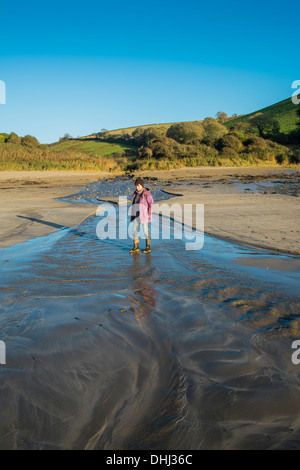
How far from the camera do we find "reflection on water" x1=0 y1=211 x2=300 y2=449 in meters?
2.11

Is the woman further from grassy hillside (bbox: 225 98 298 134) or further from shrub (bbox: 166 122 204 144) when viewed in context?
grassy hillside (bbox: 225 98 298 134)

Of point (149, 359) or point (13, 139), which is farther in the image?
point (13, 139)

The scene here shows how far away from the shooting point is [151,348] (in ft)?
10.3

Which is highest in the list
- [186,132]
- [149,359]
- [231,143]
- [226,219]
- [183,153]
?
[186,132]

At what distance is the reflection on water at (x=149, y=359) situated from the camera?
2.11 meters

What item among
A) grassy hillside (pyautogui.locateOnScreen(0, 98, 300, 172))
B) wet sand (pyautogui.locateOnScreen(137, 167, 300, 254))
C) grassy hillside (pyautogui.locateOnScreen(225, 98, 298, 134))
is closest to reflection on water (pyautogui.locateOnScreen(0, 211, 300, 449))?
wet sand (pyautogui.locateOnScreen(137, 167, 300, 254))

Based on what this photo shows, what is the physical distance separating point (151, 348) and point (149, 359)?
194 mm

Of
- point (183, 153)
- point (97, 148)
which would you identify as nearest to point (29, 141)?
point (97, 148)

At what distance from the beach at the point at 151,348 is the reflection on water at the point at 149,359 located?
0.01 m

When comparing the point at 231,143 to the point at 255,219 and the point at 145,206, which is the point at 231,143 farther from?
the point at 145,206

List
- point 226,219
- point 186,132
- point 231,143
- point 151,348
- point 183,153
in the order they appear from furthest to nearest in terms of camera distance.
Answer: point 186,132 → point 231,143 → point 183,153 → point 226,219 → point 151,348

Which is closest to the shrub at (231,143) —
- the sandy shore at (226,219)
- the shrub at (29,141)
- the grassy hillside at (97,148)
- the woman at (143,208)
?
the grassy hillside at (97,148)
